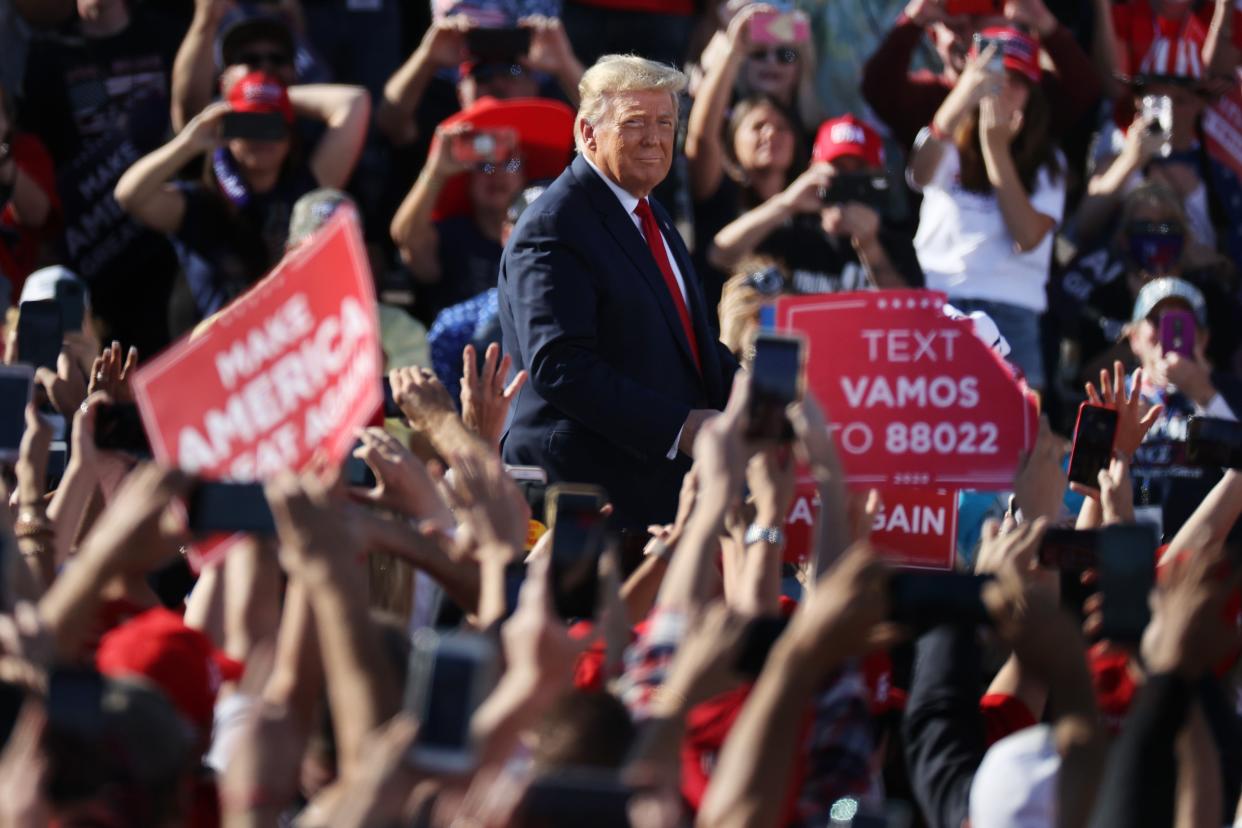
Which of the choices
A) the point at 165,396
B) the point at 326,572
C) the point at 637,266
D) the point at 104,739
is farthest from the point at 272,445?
the point at 637,266

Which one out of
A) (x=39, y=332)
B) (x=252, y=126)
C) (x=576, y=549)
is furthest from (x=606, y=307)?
(x=252, y=126)

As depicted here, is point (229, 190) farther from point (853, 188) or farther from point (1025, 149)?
point (1025, 149)

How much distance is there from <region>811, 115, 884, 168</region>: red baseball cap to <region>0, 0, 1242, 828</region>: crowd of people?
14mm

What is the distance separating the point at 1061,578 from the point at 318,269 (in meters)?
1.37

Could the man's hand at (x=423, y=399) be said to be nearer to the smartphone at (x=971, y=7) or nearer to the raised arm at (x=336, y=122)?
the raised arm at (x=336, y=122)

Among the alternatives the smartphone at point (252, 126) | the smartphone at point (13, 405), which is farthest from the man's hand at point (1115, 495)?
the smartphone at point (252, 126)

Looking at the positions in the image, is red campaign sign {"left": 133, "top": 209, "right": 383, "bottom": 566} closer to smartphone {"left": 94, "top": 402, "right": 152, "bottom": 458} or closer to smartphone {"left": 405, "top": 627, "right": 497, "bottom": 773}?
smartphone {"left": 94, "top": 402, "right": 152, "bottom": 458}

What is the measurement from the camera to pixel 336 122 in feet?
24.6

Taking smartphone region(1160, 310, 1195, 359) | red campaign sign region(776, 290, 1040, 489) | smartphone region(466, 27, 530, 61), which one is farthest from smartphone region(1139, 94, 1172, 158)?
red campaign sign region(776, 290, 1040, 489)

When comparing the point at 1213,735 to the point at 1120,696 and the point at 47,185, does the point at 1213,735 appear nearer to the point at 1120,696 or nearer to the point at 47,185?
the point at 1120,696

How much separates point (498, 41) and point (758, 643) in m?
4.80

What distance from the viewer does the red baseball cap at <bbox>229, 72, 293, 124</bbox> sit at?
7.25m

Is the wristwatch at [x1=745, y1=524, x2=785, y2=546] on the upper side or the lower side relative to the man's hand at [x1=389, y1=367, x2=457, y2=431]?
lower

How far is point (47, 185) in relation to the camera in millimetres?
7566
